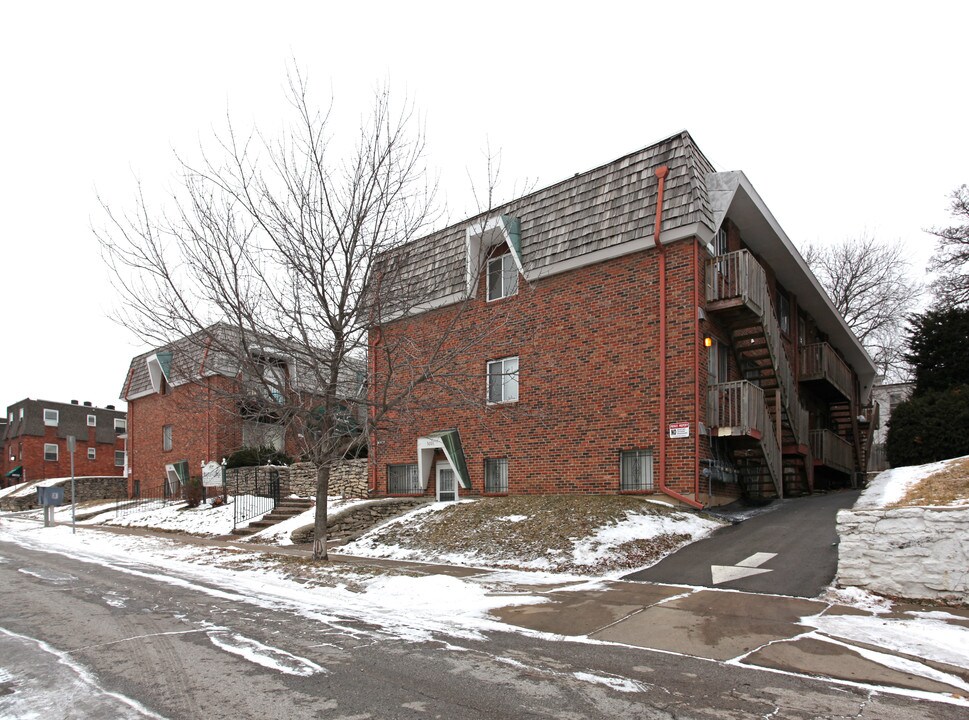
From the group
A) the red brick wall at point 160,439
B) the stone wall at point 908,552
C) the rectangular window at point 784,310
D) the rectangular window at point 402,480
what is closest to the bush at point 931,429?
the rectangular window at point 784,310

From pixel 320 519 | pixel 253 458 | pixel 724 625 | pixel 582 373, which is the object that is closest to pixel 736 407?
pixel 582 373

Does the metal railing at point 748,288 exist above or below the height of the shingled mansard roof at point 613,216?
below

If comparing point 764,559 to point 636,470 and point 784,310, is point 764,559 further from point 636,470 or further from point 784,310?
point 784,310

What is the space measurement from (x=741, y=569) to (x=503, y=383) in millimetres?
9006

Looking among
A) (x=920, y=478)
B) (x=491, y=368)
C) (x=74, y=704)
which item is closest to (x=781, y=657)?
(x=74, y=704)

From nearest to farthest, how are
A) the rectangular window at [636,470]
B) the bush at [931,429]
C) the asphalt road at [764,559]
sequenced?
the asphalt road at [764,559] < the rectangular window at [636,470] < the bush at [931,429]

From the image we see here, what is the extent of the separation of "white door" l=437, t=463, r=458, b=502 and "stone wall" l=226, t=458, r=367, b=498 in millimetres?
3435

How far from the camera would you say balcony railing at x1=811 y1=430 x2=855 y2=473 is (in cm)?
2100

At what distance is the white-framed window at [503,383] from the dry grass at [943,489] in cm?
929

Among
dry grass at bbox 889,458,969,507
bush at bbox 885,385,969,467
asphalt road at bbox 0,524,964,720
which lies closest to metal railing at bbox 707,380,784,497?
dry grass at bbox 889,458,969,507

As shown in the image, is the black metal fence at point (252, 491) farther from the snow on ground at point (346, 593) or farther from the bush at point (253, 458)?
the snow on ground at point (346, 593)

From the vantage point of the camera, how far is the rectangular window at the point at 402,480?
19.9m

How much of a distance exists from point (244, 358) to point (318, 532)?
10.4 ft

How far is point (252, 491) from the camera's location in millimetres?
24094
